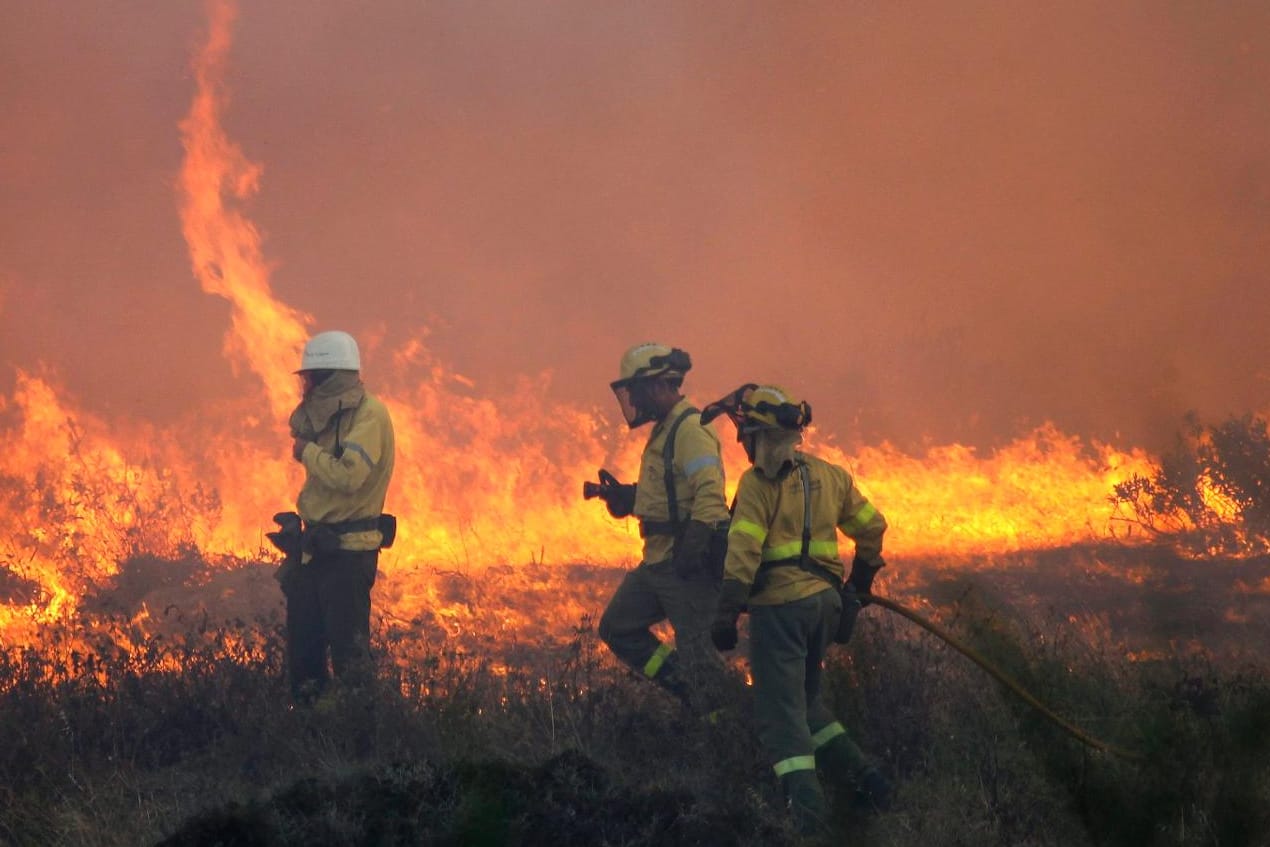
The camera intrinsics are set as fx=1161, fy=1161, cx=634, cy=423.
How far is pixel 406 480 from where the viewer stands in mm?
13742

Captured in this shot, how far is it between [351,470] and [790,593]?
265 cm

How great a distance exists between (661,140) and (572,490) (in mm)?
8482

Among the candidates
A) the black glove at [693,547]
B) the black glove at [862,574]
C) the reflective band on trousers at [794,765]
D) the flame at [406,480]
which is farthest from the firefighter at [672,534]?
the flame at [406,480]

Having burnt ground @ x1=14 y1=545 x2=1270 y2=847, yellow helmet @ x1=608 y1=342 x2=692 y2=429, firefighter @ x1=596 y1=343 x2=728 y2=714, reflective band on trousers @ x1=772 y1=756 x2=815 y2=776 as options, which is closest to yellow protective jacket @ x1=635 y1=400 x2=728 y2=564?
firefighter @ x1=596 y1=343 x2=728 y2=714

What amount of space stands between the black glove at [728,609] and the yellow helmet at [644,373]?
→ 159 centimetres

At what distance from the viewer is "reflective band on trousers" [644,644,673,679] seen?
6.13m

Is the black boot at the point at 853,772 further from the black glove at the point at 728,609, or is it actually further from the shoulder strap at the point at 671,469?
the shoulder strap at the point at 671,469

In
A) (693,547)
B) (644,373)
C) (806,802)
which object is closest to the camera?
(806,802)

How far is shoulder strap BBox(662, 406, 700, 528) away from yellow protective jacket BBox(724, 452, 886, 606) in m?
1.08

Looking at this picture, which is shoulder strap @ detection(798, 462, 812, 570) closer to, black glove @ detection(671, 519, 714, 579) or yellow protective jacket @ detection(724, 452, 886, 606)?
yellow protective jacket @ detection(724, 452, 886, 606)

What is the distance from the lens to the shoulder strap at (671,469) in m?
6.11

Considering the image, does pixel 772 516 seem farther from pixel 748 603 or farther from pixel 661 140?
pixel 661 140

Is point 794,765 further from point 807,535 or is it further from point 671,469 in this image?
point 671,469

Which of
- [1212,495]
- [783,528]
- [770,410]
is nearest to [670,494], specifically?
[783,528]
